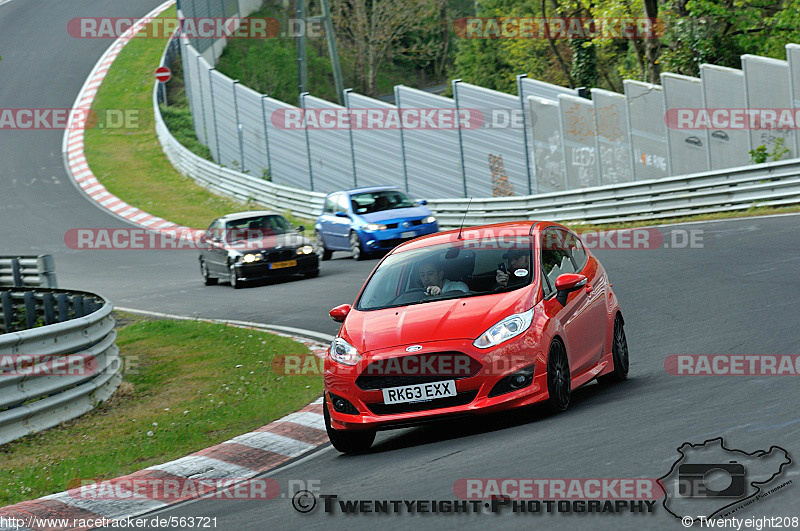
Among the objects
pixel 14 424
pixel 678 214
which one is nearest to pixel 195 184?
pixel 678 214

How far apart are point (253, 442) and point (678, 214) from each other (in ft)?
55.7

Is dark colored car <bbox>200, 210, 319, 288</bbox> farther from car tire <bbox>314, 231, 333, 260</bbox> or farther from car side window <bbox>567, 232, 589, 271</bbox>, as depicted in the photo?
car side window <bbox>567, 232, 589, 271</bbox>

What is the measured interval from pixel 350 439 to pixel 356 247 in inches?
717

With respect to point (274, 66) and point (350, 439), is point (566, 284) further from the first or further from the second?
point (274, 66)

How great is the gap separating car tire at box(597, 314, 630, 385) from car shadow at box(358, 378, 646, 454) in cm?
28

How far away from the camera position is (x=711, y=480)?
6090mm

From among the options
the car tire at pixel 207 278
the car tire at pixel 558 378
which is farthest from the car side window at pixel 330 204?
the car tire at pixel 558 378

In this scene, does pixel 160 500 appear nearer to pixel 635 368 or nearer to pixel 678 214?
pixel 635 368

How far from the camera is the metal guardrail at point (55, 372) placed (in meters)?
10.7

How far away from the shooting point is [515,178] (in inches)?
1236

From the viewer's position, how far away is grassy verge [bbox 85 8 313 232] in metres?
42.9

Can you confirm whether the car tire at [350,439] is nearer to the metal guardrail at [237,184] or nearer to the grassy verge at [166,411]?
the grassy verge at [166,411]

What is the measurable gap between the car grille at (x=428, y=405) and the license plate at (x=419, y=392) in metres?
0.03

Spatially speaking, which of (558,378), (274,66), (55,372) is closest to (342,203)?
(55,372)
